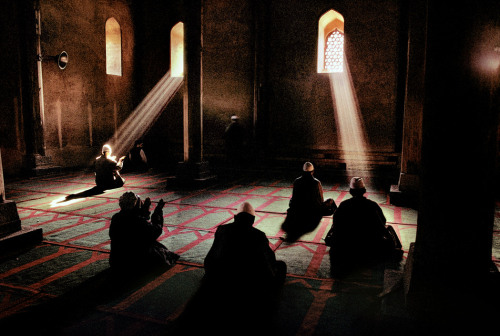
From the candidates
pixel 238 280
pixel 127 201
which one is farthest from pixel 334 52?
pixel 238 280

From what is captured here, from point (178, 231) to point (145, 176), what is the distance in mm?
5923

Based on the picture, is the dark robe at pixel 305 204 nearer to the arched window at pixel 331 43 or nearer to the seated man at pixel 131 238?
the seated man at pixel 131 238

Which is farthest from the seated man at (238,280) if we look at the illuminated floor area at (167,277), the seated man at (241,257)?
the illuminated floor area at (167,277)

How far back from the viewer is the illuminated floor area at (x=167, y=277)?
290 cm

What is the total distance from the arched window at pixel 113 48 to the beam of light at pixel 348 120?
7700 millimetres

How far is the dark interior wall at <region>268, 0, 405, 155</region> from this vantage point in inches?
451

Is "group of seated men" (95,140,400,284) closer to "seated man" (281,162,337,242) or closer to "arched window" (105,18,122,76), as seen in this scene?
"seated man" (281,162,337,242)

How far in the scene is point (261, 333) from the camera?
8.96ft

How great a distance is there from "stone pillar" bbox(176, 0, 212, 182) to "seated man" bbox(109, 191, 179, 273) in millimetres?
5178

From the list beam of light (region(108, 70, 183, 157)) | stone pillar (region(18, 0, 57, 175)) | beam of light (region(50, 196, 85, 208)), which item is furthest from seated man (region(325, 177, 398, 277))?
beam of light (region(108, 70, 183, 157))

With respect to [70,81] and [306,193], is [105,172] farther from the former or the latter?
[306,193]

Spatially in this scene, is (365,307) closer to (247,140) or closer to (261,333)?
(261,333)

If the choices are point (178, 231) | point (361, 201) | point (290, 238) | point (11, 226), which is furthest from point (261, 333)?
point (11, 226)

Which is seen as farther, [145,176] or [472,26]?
[145,176]
